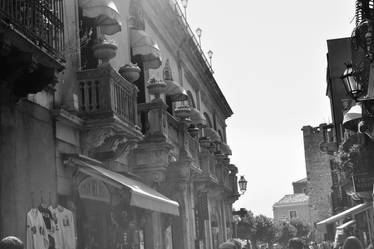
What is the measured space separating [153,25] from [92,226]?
8027 mm

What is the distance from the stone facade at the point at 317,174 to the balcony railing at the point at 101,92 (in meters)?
43.2

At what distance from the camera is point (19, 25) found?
7.90 meters

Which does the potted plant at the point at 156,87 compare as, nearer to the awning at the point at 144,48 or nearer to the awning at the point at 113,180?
the awning at the point at 144,48

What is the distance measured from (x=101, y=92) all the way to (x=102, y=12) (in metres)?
1.58

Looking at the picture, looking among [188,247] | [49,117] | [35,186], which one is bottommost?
[188,247]

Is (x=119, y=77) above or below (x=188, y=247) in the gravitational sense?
above

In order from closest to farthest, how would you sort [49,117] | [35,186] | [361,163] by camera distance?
1. [35,186]
2. [49,117]
3. [361,163]

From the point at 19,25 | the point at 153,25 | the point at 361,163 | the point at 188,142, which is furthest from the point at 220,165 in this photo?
the point at 19,25

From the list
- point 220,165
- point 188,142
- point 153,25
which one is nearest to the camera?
point 153,25

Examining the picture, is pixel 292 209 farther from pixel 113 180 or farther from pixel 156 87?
pixel 113 180

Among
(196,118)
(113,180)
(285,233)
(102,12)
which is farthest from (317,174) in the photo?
(113,180)

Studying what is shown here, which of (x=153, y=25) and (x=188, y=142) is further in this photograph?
(x=188, y=142)

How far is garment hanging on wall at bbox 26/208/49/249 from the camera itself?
9117 mm

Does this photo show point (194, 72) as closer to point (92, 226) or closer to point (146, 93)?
point (146, 93)
